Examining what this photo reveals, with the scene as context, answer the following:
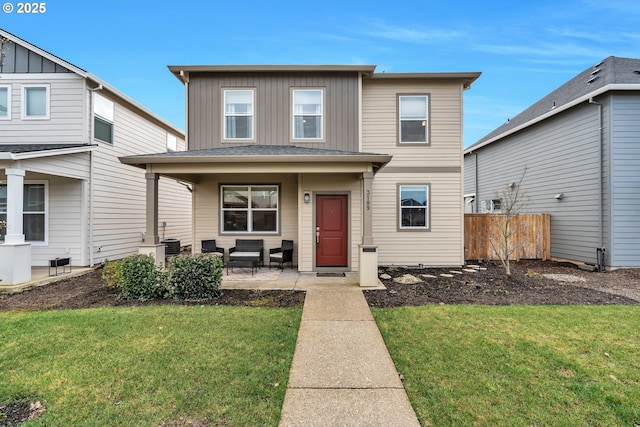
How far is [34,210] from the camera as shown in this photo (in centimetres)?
874

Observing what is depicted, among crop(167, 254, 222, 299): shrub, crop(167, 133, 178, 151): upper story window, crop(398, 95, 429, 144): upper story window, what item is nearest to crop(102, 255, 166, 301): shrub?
crop(167, 254, 222, 299): shrub

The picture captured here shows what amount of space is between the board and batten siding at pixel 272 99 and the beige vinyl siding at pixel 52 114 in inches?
127

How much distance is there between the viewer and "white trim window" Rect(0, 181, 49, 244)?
8711mm

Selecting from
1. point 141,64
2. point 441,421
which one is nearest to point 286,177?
point 441,421

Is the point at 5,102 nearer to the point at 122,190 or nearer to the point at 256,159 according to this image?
the point at 122,190

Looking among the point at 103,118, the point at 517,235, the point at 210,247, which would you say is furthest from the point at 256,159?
the point at 517,235

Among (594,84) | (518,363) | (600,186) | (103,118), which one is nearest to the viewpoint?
(518,363)

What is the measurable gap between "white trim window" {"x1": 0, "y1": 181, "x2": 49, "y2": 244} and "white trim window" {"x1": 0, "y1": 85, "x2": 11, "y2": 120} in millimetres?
1985

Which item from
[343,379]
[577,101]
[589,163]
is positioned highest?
[577,101]

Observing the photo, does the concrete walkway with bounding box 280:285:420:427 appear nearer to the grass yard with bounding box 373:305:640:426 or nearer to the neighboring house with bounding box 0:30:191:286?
the grass yard with bounding box 373:305:640:426

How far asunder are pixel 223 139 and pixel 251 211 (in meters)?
2.34

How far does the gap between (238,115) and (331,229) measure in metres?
4.50

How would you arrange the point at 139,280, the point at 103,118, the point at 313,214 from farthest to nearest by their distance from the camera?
the point at 103,118 < the point at 313,214 < the point at 139,280

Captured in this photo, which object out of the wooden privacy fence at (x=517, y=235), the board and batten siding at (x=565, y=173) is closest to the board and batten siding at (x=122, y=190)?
the wooden privacy fence at (x=517, y=235)
